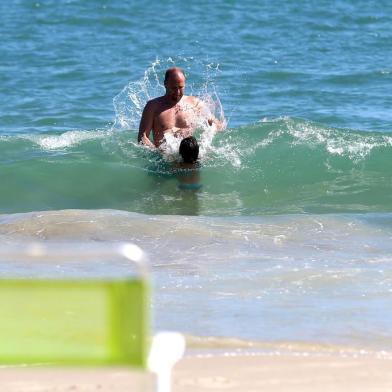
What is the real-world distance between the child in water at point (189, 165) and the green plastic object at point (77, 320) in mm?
6192

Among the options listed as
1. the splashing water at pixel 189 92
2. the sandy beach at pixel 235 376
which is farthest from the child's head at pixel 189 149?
the sandy beach at pixel 235 376

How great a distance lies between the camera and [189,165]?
9.45 m

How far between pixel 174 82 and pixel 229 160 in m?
1.49

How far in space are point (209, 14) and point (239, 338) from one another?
15097mm

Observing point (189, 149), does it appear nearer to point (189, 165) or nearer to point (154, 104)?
point (189, 165)

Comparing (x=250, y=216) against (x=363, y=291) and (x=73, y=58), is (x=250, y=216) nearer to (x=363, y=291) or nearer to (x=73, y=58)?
(x=363, y=291)

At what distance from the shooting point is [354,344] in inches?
192

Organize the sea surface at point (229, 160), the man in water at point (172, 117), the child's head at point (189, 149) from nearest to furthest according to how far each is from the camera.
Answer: the sea surface at point (229, 160) < the child's head at point (189, 149) < the man in water at point (172, 117)

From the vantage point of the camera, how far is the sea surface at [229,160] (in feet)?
18.6

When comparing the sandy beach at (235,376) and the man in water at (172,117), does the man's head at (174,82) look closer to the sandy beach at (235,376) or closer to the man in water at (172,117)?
the man in water at (172,117)

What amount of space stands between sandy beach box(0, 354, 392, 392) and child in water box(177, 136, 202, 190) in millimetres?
4727

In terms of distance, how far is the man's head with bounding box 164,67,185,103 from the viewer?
9266 mm

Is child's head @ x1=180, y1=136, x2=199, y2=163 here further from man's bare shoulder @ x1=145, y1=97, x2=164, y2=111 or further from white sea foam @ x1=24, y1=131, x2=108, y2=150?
white sea foam @ x1=24, y1=131, x2=108, y2=150

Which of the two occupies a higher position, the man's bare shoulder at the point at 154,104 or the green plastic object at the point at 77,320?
the green plastic object at the point at 77,320
